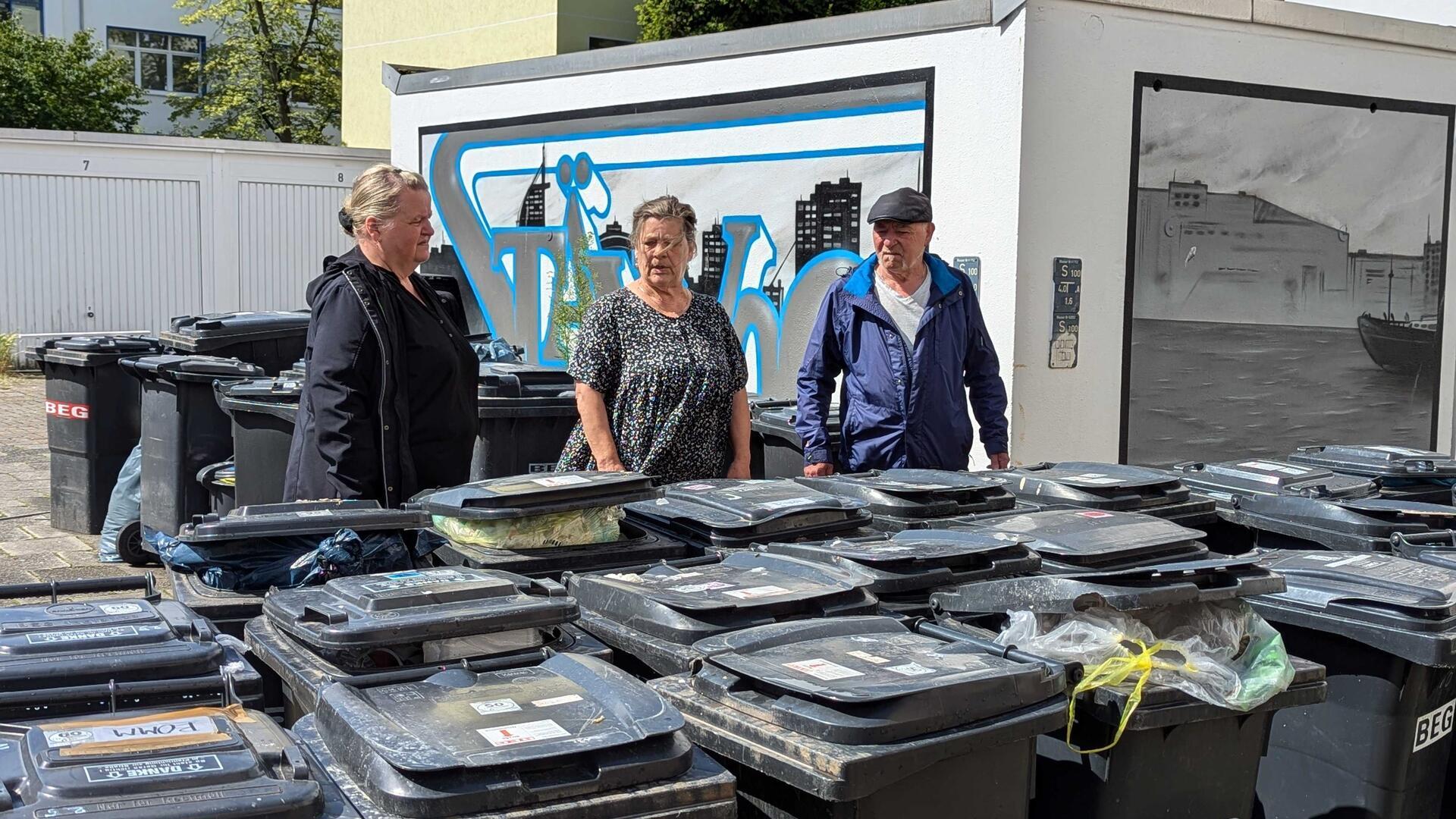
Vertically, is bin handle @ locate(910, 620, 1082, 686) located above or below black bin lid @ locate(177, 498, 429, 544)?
below

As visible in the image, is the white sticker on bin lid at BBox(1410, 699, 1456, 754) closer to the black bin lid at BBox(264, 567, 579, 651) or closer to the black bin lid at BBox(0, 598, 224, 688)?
the black bin lid at BBox(264, 567, 579, 651)

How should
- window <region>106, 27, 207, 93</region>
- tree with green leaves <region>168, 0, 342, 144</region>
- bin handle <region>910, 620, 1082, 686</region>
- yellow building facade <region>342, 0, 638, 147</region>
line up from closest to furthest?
bin handle <region>910, 620, 1082, 686</region> < yellow building facade <region>342, 0, 638, 147</region> < tree with green leaves <region>168, 0, 342, 144</region> < window <region>106, 27, 207, 93</region>

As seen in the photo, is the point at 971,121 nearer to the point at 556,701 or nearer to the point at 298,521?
the point at 298,521

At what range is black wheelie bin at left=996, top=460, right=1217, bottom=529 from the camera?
4273 millimetres

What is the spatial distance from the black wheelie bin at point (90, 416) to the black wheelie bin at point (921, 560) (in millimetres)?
5742

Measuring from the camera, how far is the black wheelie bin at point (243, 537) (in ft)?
10.2

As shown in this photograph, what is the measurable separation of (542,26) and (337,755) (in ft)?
70.3

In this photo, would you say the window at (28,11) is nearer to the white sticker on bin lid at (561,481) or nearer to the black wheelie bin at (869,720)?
the white sticker on bin lid at (561,481)

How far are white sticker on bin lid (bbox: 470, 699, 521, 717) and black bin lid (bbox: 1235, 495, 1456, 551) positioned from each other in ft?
9.43

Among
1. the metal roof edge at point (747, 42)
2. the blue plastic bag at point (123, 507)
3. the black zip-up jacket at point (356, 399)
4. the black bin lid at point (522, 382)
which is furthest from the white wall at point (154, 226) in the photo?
the black zip-up jacket at point (356, 399)

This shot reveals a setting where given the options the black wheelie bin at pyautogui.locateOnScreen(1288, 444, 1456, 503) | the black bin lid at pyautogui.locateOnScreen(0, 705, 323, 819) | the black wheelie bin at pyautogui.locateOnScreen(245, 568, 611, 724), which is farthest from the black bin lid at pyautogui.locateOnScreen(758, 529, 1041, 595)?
the black wheelie bin at pyautogui.locateOnScreen(1288, 444, 1456, 503)

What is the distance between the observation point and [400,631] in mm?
2586

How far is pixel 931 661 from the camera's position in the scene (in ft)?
8.56

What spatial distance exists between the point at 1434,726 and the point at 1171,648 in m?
0.94
